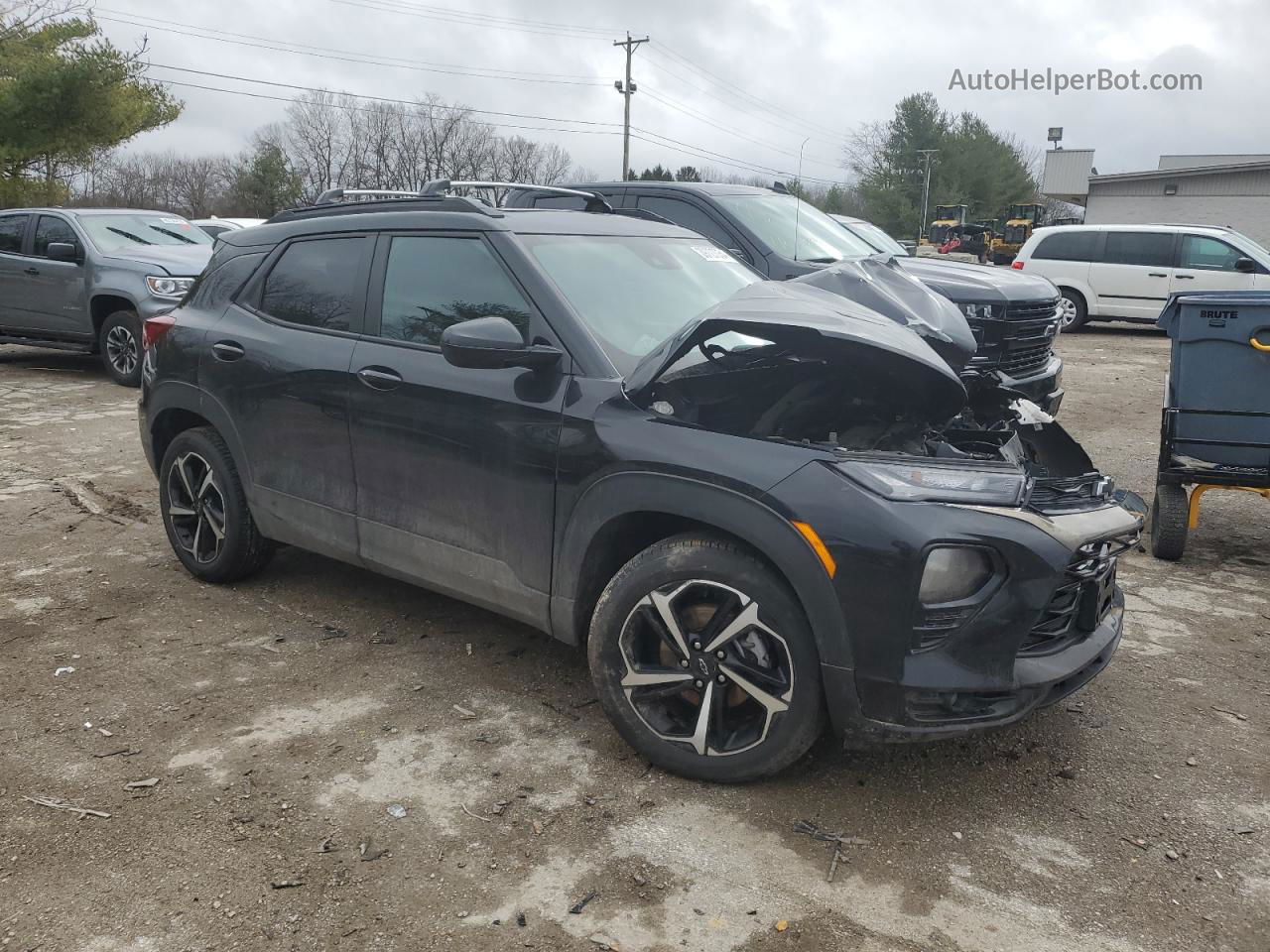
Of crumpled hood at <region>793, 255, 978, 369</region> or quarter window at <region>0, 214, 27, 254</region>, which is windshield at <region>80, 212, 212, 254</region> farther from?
crumpled hood at <region>793, 255, 978, 369</region>

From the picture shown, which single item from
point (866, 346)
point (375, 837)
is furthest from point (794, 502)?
point (375, 837)

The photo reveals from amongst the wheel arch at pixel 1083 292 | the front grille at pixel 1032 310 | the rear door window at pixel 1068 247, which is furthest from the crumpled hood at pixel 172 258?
the wheel arch at pixel 1083 292

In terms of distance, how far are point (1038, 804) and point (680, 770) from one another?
3.62 feet

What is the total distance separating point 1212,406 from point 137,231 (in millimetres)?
11183

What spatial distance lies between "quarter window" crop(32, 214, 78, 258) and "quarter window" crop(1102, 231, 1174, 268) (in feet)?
50.4

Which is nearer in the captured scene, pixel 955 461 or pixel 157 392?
pixel 955 461

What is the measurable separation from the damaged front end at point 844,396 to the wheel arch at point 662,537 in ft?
0.76

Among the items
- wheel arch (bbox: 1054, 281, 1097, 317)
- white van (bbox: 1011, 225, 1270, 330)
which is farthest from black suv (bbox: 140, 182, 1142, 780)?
wheel arch (bbox: 1054, 281, 1097, 317)

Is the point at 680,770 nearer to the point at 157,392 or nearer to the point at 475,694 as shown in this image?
the point at 475,694

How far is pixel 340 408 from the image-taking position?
13.1 feet

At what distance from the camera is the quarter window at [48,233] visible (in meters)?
11.3

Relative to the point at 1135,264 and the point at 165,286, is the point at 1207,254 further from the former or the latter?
the point at 165,286

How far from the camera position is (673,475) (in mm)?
3059

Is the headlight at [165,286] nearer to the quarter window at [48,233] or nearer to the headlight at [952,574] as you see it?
the quarter window at [48,233]
